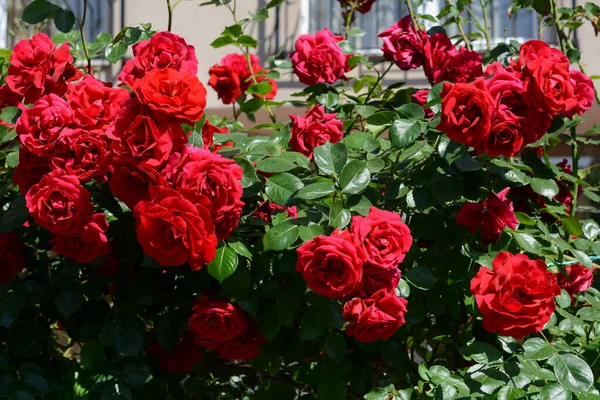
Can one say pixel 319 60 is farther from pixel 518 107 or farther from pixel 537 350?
pixel 537 350

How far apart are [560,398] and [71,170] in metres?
0.92

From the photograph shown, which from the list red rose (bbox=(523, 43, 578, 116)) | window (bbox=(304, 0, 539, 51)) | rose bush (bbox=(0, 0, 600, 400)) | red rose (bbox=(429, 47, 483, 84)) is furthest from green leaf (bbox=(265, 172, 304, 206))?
window (bbox=(304, 0, 539, 51))

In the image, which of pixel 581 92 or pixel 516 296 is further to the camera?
pixel 581 92

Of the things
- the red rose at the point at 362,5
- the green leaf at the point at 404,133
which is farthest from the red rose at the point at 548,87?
the red rose at the point at 362,5

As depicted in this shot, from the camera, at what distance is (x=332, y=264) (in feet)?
4.20

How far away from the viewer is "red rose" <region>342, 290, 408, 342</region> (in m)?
1.36

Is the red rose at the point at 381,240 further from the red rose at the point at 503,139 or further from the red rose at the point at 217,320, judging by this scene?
the red rose at the point at 217,320

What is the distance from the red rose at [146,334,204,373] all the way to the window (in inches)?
204

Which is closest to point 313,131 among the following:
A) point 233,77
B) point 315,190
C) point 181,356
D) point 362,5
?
point 315,190

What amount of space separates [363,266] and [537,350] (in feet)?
1.18

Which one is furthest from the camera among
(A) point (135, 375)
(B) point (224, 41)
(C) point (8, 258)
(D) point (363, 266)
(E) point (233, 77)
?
(E) point (233, 77)

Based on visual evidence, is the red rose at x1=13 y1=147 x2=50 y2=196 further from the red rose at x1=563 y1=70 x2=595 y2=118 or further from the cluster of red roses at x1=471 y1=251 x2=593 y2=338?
the red rose at x1=563 y1=70 x2=595 y2=118

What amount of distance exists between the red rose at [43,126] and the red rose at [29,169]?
3 cm

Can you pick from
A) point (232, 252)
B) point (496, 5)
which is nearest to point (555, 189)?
point (232, 252)
